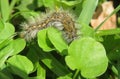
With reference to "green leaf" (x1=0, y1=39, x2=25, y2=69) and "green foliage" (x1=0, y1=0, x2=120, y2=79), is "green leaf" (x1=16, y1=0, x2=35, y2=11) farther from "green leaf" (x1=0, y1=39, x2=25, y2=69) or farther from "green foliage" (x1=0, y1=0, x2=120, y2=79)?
"green leaf" (x1=0, y1=39, x2=25, y2=69)

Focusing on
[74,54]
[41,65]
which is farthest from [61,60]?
[74,54]

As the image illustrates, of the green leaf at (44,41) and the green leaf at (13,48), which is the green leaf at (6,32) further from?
the green leaf at (44,41)

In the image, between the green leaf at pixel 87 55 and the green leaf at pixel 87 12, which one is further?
the green leaf at pixel 87 12

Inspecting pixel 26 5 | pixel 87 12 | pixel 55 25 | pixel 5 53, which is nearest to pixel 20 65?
pixel 5 53

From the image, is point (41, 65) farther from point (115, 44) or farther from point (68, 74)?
point (115, 44)

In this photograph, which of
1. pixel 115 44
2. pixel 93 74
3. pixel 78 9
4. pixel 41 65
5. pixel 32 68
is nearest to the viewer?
pixel 93 74

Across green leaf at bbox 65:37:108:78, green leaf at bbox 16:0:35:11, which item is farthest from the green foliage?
green leaf at bbox 16:0:35:11

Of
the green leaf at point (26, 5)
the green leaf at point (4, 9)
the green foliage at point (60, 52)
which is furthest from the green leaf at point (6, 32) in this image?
the green leaf at point (26, 5)
